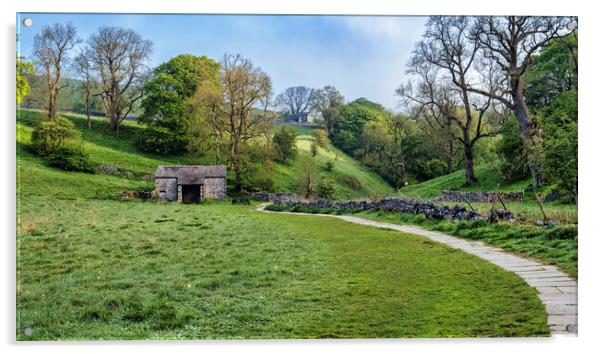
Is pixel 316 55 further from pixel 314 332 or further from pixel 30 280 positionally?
pixel 30 280

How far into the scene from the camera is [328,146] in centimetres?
643

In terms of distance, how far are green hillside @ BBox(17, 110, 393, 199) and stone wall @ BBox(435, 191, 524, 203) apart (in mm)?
807

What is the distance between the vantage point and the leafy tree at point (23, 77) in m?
5.42

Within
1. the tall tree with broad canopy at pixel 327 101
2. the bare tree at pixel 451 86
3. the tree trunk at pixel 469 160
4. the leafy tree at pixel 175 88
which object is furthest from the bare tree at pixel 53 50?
the tree trunk at pixel 469 160

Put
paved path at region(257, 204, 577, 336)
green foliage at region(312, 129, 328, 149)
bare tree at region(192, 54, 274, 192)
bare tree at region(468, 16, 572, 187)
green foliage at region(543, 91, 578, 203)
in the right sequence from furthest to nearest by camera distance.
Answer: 1. green foliage at region(312, 129, 328, 149)
2. bare tree at region(192, 54, 274, 192)
3. bare tree at region(468, 16, 572, 187)
4. green foliage at region(543, 91, 578, 203)
5. paved path at region(257, 204, 577, 336)

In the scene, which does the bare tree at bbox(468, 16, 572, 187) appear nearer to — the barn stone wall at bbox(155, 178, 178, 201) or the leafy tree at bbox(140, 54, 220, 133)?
the leafy tree at bbox(140, 54, 220, 133)

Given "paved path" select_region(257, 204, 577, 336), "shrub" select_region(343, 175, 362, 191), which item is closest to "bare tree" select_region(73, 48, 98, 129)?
"shrub" select_region(343, 175, 362, 191)

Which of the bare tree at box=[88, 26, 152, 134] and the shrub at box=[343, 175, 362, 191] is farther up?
the bare tree at box=[88, 26, 152, 134]

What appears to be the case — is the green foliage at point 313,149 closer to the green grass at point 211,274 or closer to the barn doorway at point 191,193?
the green grass at point 211,274

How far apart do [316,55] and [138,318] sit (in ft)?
11.7

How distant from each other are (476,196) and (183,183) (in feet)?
12.7

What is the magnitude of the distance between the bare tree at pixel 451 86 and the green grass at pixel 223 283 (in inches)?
61.9

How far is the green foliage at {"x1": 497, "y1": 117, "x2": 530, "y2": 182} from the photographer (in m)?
6.05
